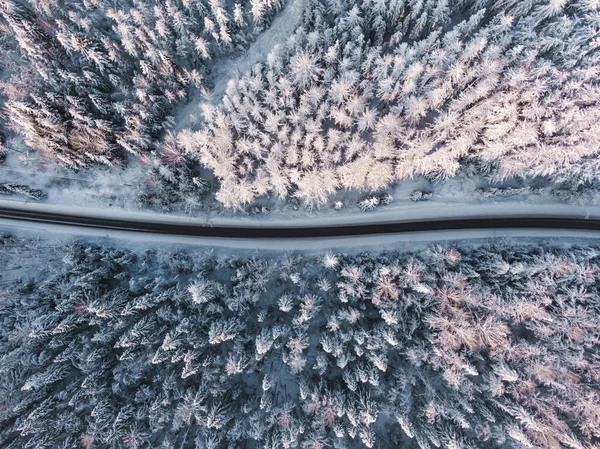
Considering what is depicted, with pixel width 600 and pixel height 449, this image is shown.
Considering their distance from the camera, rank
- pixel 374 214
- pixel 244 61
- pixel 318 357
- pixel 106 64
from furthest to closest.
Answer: pixel 244 61
pixel 374 214
pixel 106 64
pixel 318 357

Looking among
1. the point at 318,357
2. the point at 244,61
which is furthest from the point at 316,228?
the point at 244,61

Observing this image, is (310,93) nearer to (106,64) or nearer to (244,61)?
(244,61)

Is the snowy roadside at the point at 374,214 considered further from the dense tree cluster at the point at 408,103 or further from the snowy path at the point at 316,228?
the dense tree cluster at the point at 408,103

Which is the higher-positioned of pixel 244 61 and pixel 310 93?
pixel 244 61

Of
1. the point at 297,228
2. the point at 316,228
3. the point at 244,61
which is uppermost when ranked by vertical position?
the point at 244,61

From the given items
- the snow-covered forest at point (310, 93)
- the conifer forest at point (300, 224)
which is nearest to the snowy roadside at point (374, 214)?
the conifer forest at point (300, 224)

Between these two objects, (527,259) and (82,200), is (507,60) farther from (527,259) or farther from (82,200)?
(82,200)

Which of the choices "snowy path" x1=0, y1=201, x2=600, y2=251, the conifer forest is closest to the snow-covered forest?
the conifer forest
